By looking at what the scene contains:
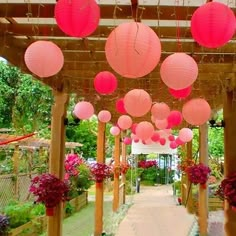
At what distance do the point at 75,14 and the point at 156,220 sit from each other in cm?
770

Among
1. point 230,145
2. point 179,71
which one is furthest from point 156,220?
point 179,71

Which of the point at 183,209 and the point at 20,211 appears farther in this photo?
the point at 183,209

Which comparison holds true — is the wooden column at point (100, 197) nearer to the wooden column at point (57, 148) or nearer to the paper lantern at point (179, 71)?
the wooden column at point (57, 148)

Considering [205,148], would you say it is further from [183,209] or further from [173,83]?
[173,83]

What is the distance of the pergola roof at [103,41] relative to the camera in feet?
9.51

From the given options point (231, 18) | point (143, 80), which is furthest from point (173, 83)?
point (143, 80)

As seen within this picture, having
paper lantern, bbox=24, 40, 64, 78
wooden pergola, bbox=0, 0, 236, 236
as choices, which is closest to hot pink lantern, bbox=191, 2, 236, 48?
wooden pergola, bbox=0, 0, 236, 236

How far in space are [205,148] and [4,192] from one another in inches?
171

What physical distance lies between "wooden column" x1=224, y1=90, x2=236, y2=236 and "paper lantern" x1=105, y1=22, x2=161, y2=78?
9.91 ft

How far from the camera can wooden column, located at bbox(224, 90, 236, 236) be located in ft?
15.6

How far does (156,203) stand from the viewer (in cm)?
1246

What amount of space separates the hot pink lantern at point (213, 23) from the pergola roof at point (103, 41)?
1.63ft

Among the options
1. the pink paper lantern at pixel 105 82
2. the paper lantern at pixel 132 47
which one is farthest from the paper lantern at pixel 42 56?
the pink paper lantern at pixel 105 82

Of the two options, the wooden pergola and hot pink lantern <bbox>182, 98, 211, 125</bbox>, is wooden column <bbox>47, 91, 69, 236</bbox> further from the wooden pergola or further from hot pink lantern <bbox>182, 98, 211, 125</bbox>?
hot pink lantern <bbox>182, 98, 211, 125</bbox>
